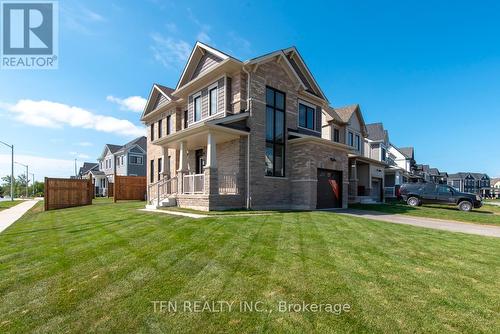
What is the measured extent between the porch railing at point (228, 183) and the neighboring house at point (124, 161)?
29.1m

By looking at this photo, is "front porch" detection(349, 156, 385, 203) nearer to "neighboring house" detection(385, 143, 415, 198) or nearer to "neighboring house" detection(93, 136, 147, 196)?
"neighboring house" detection(385, 143, 415, 198)

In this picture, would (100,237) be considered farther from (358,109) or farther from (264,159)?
(358,109)

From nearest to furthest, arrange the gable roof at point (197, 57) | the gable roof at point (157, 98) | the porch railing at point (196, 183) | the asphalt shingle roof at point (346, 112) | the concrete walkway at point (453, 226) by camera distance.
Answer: the concrete walkway at point (453, 226), the porch railing at point (196, 183), the gable roof at point (197, 57), the gable roof at point (157, 98), the asphalt shingle roof at point (346, 112)

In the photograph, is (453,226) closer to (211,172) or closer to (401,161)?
(211,172)

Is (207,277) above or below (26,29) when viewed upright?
below

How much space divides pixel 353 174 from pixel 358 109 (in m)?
8.47

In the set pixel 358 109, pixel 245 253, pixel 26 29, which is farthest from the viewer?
pixel 358 109

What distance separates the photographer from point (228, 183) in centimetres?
1334

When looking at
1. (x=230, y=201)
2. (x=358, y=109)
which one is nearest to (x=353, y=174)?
(x=358, y=109)

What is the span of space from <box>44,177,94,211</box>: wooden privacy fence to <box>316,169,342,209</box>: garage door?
17.1m

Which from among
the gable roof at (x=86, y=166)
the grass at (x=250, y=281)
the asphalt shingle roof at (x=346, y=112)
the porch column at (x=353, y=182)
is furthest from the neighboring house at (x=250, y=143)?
the gable roof at (x=86, y=166)

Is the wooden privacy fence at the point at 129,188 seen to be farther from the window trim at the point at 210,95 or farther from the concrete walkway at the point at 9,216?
the window trim at the point at 210,95

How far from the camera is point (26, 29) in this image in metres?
10.6

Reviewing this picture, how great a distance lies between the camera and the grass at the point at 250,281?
116 inches
